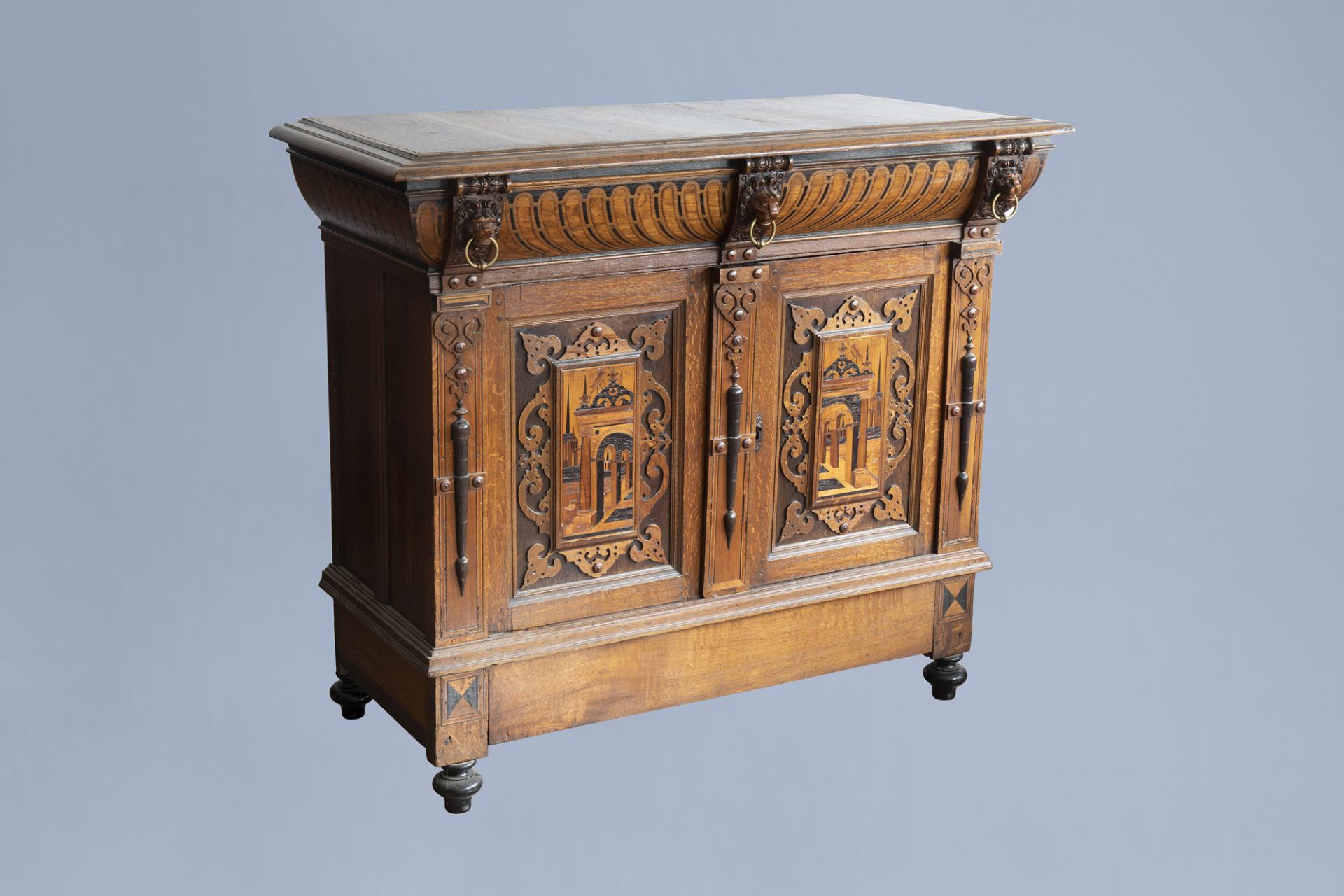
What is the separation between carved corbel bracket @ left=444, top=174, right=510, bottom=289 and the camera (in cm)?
452

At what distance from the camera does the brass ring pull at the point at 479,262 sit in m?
4.60

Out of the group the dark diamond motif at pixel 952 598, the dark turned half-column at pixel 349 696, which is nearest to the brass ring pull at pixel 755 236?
the dark diamond motif at pixel 952 598

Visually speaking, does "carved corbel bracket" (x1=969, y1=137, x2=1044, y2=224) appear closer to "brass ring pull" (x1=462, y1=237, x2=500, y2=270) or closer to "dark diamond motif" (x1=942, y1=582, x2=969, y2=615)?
"dark diamond motif" (x1=942, y1=582, x2=969, y2=615)

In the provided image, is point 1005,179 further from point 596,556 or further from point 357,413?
point 357,413

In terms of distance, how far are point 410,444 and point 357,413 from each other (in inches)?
12.7

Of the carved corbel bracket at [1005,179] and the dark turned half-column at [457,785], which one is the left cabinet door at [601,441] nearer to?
the dark turned half-column at [457,785]

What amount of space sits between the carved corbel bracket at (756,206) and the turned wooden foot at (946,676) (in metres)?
1.31

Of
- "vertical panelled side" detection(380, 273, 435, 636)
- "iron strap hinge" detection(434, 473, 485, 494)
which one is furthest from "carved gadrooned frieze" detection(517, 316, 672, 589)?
"vertical panelled side" detection(380, 273, 435, 636)

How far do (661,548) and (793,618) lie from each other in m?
0.43

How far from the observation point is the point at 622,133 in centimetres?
491

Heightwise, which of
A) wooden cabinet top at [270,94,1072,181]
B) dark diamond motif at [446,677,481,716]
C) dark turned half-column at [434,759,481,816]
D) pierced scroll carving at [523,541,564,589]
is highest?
wooden cabinet top at [270,94,1072,181]

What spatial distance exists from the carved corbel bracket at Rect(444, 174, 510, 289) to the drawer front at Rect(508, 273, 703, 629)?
6.6 inches

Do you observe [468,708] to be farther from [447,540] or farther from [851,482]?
[851,482]

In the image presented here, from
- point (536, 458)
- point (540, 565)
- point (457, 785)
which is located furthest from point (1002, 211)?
point (457, 785)
